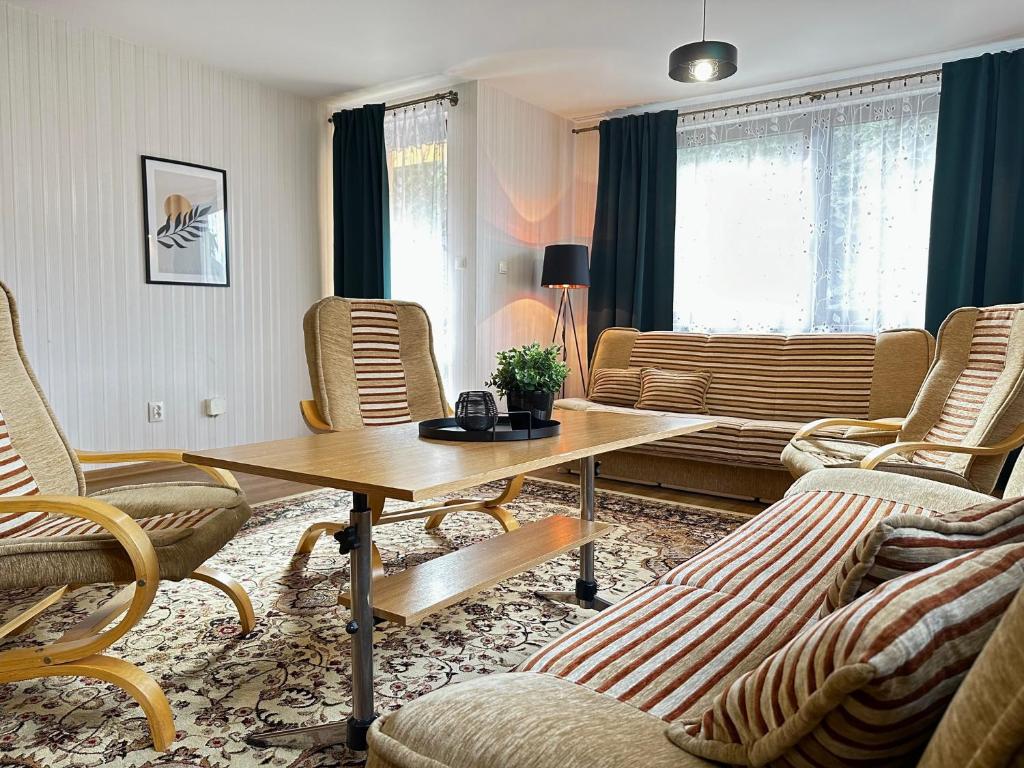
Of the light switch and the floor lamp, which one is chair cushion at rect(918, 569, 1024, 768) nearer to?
the floor lamp

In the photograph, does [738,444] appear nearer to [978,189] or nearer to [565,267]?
[565,267]

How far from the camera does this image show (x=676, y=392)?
4352mm

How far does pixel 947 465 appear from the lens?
2.78m

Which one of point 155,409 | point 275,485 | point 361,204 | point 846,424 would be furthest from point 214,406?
point 846,424

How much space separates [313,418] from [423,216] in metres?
2.77

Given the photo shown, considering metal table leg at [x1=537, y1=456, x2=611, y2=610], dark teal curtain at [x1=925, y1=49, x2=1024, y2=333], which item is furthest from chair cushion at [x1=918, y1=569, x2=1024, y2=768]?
dark teal curtain at [x1=925, y1=49, x2=1024, y2=333]

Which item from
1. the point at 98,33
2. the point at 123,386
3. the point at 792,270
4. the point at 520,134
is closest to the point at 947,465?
the point at 792,270

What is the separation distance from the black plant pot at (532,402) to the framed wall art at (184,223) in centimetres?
330

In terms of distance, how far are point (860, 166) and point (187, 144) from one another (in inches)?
168

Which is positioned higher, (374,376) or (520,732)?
(374,376)

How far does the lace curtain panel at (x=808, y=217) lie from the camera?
4410 millimetres

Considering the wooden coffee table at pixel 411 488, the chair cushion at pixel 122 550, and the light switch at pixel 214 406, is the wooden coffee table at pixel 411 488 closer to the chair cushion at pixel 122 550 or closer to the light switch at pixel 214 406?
the chair cushion at pixel 122 550

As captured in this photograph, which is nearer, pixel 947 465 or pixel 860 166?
pixel 947 465

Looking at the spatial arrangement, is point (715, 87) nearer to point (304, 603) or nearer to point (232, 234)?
point (232, 234)
